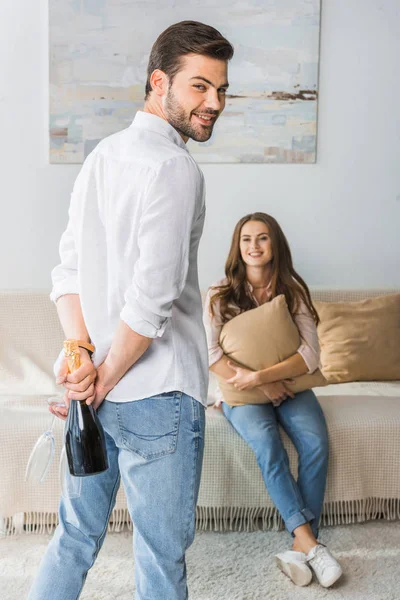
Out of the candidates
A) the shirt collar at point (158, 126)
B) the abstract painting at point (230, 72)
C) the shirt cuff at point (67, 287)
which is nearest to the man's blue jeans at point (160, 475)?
the shirt cuff at point (67, 287)

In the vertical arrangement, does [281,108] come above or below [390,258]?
above

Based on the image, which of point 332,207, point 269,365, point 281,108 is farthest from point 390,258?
point 269,365

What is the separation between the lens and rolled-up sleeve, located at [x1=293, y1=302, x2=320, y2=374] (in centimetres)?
243

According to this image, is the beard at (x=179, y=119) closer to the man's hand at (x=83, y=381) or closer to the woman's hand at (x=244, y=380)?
the man's hand at (x=83, y=381)

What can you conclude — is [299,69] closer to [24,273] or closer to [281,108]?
[281,108]

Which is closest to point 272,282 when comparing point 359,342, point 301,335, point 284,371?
point 301,335

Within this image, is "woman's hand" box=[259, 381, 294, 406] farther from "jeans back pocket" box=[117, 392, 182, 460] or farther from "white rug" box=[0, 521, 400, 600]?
"jeans back pocket" box=[117, 392, 182, 460]

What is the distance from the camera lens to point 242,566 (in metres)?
2.13

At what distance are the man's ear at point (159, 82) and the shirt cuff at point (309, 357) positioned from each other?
1362mm

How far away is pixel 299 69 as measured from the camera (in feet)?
10.4

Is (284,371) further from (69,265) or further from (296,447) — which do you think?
(69,265)

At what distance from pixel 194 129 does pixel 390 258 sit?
7.43 ft

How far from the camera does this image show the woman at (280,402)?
6.97 feet

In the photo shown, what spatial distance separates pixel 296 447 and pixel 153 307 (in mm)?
1321
